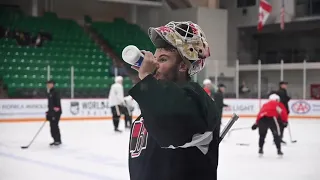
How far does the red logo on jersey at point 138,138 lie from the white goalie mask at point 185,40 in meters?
0.13

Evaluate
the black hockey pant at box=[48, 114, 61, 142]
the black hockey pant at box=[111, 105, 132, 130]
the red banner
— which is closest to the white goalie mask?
the red banner

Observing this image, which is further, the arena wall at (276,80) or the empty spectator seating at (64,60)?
the arena wall at (276,80)

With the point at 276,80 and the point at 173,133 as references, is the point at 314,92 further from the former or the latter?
the point at 173,133

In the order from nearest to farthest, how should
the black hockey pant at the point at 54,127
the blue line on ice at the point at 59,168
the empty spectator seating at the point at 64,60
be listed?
the blue line on ice at the point at 59,168
the empty spectator seating at the point at 64,60
the black hockey pant at the point at 54,127

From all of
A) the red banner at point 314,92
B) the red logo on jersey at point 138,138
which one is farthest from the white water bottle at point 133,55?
the red banner at point 314,92

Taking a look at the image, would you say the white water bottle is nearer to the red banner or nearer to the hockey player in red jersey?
the hockey player in red jersey

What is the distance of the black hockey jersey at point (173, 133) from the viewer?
61 centimetres

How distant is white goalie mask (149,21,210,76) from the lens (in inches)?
27.6

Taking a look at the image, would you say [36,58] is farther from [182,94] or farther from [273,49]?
[182,94]

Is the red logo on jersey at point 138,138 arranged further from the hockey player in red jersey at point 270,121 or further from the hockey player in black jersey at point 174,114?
the hockey player in red jersey at point 270,121

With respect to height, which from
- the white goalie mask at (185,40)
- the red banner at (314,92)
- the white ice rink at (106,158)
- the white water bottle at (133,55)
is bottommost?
the white ice rink at (106,158)

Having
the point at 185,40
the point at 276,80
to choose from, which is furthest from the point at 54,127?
the point at 185,40

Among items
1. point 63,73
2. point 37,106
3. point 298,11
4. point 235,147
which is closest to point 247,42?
point 235,147

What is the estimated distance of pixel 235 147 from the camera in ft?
15.9
